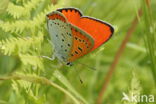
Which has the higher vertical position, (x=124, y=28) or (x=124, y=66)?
(x=124, y=28)

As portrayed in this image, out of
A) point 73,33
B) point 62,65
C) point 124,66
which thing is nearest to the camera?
point 73,33

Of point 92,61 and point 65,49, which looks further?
point 92,61

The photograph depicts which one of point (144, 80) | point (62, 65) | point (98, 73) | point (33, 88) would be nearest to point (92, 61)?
point (98, 73)

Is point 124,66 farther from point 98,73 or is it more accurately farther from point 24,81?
point 24,81

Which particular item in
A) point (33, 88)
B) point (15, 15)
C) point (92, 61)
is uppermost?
point (15, 15)
